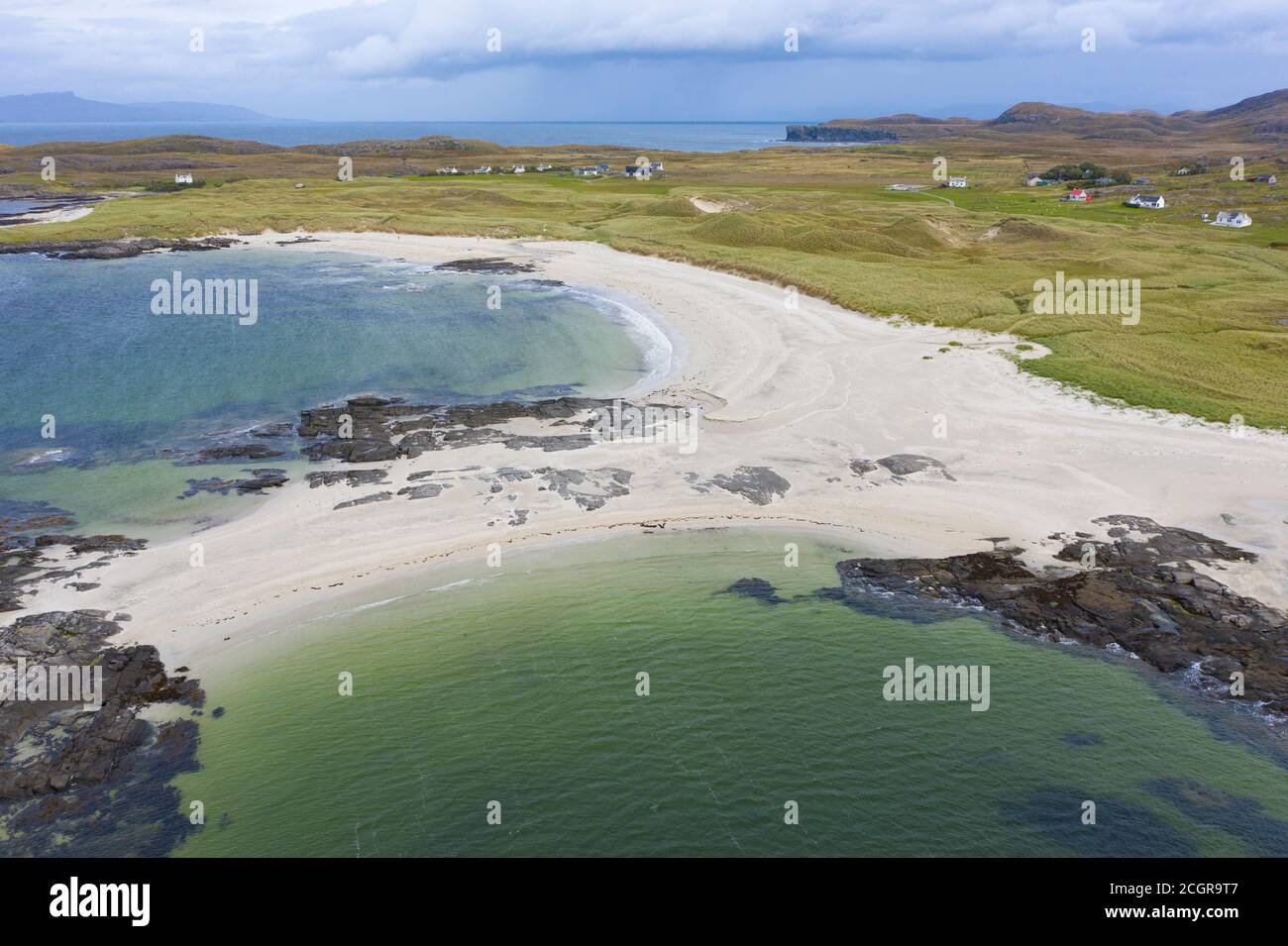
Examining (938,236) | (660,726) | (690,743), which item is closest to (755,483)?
(660,726)

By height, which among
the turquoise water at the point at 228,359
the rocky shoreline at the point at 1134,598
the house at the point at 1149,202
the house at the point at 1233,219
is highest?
the house at the point at 1149,202

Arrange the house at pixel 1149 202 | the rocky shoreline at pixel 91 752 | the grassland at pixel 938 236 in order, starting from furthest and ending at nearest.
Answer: the house at pixel 1149 202 → the grassland at pixel 938 236 → the rocky shoreline at pixel 91 752

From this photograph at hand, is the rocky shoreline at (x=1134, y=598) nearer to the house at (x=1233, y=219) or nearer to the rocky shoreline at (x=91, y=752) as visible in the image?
the rocky shoreline at (x=91, y=752)

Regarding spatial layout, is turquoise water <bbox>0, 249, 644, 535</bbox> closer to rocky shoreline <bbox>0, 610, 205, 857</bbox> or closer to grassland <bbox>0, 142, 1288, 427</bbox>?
rocky shoreline <bbox>0, 610, 205, 857</bbox>

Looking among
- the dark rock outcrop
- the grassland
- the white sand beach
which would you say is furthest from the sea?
the grassland

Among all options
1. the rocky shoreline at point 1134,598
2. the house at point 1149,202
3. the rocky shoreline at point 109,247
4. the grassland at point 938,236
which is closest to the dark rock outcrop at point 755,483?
the rocky shoreline at point 1134,598

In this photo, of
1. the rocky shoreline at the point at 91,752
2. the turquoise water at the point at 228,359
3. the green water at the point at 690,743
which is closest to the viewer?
the rocky shoreline at the point at 91,752

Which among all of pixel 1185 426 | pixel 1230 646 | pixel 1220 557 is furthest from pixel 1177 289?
pixel 1230 646
